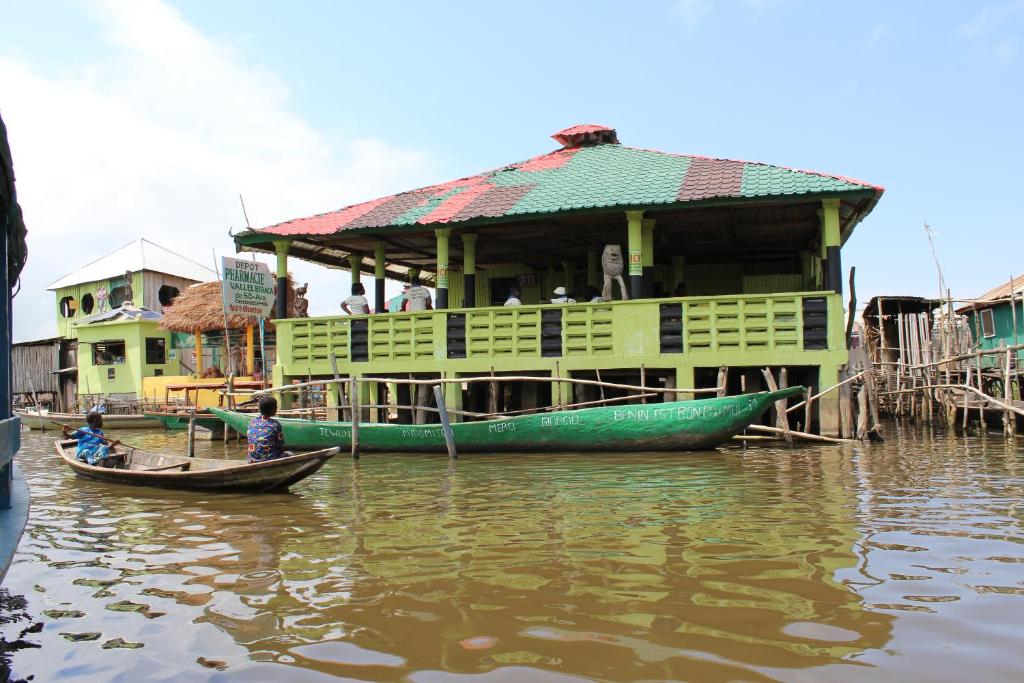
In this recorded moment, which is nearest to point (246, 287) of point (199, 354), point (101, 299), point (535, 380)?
point (535, 380)

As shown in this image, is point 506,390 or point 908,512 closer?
point 908,512

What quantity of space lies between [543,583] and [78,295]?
38.3 metres

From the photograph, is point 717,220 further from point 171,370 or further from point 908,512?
point 171,370

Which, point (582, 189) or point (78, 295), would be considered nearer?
point (582, 189)

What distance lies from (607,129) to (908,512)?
47.6ft

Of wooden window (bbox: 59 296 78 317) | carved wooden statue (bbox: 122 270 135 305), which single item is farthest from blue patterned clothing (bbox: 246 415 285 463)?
wooden window (bbox: 59 296 78 317)

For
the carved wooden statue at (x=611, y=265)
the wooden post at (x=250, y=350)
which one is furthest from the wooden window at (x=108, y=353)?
the carved wooden statue at (x=611, y=265)

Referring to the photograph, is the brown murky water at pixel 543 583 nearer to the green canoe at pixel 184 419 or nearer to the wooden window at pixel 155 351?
the green canoe at pixel 184 419

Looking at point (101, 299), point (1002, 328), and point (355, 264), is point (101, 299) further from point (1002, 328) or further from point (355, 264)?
point (1002, 328)

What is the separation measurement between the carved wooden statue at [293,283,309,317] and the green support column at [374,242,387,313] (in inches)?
334

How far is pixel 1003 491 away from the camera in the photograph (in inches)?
323

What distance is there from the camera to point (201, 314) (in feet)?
93.6

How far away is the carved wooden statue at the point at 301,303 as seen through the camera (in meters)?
26.6

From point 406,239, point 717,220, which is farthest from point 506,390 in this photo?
point 717,220
